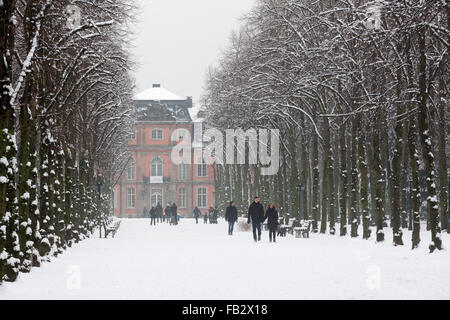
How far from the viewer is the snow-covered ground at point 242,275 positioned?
42.8ft

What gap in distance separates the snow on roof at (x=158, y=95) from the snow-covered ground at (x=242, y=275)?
8376 centimetres

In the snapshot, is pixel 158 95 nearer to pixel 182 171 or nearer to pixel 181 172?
pixel 182 171

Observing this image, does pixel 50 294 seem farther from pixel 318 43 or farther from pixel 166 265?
pixel 318 43

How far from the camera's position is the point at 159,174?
107438mm

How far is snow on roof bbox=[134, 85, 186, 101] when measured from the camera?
10844 centimetres

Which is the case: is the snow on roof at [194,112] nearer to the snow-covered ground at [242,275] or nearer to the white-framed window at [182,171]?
the white-framed window at [182,171]

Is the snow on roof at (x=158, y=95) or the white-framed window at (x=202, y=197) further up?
the snow on roof at (x=158, y=95)

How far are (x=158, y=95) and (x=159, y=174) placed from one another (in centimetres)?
1038

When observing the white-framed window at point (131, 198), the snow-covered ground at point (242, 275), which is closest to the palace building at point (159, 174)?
the white-framed window at point (131, 198)

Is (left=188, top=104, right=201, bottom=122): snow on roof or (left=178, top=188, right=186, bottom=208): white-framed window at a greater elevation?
(left=188, top=104, right=201, bottom=122): snow on roof

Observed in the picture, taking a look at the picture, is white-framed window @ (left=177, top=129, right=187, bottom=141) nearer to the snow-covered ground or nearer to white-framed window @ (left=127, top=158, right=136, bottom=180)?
white-framed window @ (left=127, top=158, right=136, bottom=180)

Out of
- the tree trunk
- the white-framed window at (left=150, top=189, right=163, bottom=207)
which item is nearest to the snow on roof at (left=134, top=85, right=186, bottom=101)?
the white-framed window at (left=150, top=189, right=163, bottom=207)

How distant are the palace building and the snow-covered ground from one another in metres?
80.8
